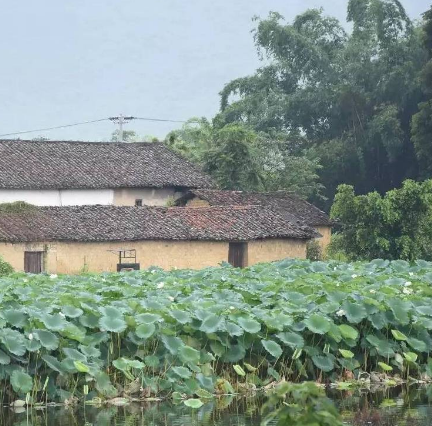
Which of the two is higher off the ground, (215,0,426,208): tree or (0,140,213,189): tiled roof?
(215,0,426,208): tree

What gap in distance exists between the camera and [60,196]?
50.0m

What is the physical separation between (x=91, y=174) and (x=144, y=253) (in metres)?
11.0

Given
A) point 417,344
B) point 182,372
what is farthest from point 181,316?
point 417,344

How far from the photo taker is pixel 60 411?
14500 millimetres

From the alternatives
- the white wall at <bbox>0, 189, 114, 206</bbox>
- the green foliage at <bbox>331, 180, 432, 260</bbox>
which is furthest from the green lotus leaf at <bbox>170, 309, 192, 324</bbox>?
the white wall at <bbox>0, 189, 114, 206</bbox>

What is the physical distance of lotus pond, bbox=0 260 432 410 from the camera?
1483 centimetres

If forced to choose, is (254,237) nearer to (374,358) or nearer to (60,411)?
(374,358)

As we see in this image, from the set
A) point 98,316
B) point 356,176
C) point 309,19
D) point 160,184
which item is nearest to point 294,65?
point 309,19

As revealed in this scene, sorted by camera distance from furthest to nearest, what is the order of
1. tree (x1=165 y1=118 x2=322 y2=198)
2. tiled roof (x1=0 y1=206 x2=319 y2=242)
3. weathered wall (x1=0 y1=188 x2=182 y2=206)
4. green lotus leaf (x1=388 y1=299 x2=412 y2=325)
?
tree (x1=165 y1=118 x2=322 y2=198), weathered wall (x1=0 y1=188 x2=182 y2=206), tiled roof (x1=0 y1=206 x2=319 y2=242), green lotus leaf (x1=388 y1=299 x2=412 y2=325)

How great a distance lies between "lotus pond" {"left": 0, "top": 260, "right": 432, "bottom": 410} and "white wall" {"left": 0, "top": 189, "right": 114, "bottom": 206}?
29.5m

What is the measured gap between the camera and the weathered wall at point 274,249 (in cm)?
4272

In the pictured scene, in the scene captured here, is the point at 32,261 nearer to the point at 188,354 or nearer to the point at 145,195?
the point at 145,195

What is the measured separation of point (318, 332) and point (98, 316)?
270 cm

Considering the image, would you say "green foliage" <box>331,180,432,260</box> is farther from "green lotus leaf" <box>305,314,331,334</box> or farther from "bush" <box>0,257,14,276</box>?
"green lotus leaf" <box>305,314,331,334</box>
